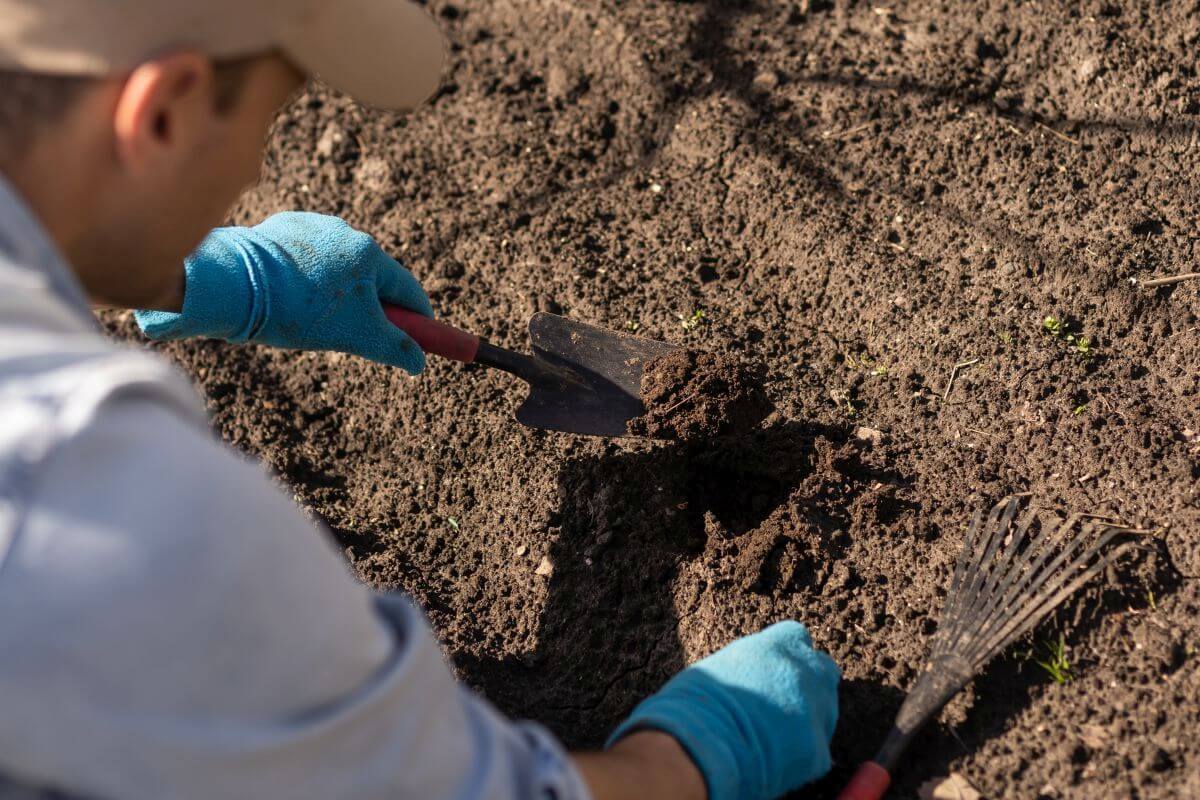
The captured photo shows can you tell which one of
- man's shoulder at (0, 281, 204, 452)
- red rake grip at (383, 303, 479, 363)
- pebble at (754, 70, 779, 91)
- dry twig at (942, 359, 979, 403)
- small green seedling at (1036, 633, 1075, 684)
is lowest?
red rake grip at (383, 303, 479, 363)

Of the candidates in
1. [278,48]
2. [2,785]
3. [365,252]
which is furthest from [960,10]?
[2,785]

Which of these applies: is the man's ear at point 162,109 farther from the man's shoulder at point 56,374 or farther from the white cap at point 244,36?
the man's shoulder at point 56,374

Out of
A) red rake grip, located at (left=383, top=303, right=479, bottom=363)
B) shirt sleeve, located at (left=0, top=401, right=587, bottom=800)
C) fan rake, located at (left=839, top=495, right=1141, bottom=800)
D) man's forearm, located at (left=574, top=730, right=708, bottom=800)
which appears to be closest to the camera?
shirt sleeve, located at (left=0, top=401, right=587, bottom=800)

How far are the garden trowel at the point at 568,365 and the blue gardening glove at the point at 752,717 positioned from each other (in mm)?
643

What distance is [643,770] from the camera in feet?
4.55

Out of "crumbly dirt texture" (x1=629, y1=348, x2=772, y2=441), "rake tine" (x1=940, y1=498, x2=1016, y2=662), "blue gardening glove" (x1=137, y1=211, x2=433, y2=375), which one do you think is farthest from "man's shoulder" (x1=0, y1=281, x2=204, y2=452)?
"rake tine" (x1=940, y1=498, x2=1016, y2=662)

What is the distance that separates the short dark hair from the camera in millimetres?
991

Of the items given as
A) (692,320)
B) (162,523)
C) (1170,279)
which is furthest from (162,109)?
(1170,279)

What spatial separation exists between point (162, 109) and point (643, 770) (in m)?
1.06

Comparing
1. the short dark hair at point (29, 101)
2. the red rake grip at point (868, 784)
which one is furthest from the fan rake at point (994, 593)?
the short dark hair at point (29, 101)

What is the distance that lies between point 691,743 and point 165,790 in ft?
2.64

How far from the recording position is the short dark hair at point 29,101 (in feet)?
3.25

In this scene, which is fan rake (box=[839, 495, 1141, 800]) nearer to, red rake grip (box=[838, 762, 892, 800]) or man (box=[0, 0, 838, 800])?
red rake grip (box=[838, 762, 892, 800])

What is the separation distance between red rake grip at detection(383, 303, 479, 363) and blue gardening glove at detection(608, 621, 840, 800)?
34.4 inches
